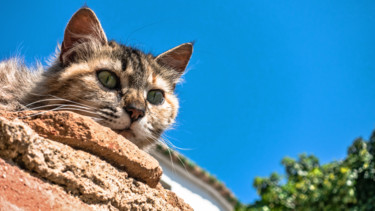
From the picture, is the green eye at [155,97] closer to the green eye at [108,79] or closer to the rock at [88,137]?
the green eye at [108,79]

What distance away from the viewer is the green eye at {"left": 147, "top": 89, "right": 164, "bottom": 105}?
2.98 metres

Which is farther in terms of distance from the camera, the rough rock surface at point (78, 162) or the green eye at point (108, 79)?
the green eye at point (108, 79)

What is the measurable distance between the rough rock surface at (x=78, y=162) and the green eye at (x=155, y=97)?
4.05ft

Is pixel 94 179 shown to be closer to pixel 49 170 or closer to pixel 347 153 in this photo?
pixel 49 170

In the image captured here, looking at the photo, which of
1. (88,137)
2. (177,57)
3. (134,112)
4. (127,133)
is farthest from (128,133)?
(177,57)

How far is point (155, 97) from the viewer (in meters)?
3.05

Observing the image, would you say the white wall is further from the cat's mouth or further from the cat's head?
the cat's mouth

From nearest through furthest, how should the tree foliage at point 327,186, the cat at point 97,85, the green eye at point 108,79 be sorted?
the cat at point 97,85
the green eye at point 108,79
the tree foliage at point 327,186

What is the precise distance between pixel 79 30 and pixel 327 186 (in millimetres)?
6485

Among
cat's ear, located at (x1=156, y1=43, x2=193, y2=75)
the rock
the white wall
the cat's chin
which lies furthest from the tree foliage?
the rock

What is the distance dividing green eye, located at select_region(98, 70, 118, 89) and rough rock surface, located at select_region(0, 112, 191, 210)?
0.98 m

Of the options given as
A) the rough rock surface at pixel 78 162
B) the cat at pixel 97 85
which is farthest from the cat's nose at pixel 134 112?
the rough rock surface at pixel 78 162

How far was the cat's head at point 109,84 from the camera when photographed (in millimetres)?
2404

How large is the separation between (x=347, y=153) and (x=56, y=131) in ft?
26.3
